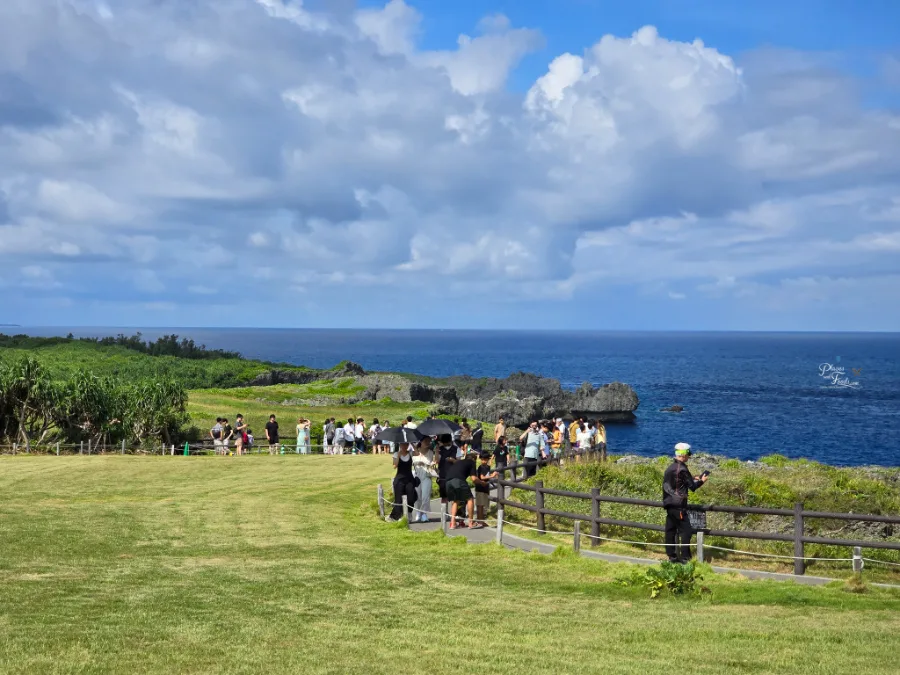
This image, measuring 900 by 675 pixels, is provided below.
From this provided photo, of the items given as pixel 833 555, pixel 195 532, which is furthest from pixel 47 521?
pixel 833 555

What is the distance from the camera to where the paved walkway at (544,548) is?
1577 centimetres

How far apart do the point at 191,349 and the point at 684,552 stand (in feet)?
476

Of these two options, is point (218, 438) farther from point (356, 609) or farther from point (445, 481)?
point (356, 609)

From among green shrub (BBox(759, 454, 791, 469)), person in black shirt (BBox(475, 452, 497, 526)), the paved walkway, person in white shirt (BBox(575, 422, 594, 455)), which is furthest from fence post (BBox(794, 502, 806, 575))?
green shrub (BBox(759, 454, 791, 469))

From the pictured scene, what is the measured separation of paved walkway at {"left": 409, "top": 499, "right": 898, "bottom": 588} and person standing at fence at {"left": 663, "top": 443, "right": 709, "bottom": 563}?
53 cm

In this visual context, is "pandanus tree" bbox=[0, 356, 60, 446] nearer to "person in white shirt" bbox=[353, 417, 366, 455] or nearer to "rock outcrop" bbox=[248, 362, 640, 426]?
"person in white shirt" bbox=[353, 417, 366, 455]

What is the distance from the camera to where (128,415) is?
45938 millimetres

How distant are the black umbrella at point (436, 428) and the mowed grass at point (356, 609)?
3.47 metres

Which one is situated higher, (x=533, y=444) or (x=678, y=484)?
(x=678, y=484)

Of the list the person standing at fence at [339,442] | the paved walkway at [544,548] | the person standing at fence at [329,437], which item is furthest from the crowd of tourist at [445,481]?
the person standing at fence at [329,437]

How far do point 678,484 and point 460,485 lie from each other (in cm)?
604

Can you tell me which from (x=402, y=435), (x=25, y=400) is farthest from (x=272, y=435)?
(x=402, y=435)

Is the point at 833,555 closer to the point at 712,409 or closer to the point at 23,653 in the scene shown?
the point at 23,653

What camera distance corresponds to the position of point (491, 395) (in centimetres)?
10631
